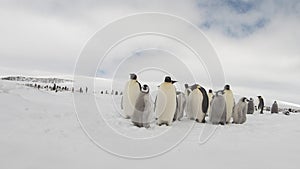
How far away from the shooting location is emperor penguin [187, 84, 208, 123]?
10430mm

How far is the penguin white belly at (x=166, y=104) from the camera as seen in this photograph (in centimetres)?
898

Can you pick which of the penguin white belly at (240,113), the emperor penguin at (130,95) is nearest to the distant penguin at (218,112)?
the penguin white belly at (240,113)

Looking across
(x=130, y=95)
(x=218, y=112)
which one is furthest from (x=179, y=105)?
(x=130, y=95)

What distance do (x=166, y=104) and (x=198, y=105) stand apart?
2076 millimetres

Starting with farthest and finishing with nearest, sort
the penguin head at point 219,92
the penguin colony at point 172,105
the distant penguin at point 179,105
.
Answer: the penguin head at point 219,92
the distant penguin at point 179,105
the penguin colony at point 172,105

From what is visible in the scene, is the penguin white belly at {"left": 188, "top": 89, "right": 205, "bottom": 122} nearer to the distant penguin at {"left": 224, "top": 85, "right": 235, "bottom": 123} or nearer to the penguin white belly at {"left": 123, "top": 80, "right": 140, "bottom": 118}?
the distant penguin at {"left": 224, "top": 85, "right": 235, "bottom": 123}

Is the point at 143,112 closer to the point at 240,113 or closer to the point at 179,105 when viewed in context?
the point at 179,105

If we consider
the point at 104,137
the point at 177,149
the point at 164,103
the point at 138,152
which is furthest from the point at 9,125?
the point at 164,103

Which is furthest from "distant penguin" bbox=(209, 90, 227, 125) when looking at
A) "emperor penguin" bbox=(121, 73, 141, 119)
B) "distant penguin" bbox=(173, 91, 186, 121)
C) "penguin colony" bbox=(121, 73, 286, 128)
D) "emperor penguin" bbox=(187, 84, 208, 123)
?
"emperor penguin" bbox=(121, 73, 141, 119)

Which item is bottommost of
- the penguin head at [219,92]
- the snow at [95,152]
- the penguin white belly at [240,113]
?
the snow at [95,152]

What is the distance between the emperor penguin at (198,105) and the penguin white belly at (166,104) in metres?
1.75

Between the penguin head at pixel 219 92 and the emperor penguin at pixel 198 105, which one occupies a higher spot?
the penguin head at pixel 219 92

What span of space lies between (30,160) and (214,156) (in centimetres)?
269

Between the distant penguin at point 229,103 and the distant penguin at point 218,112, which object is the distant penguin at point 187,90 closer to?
the distant penguin at point 229,103
